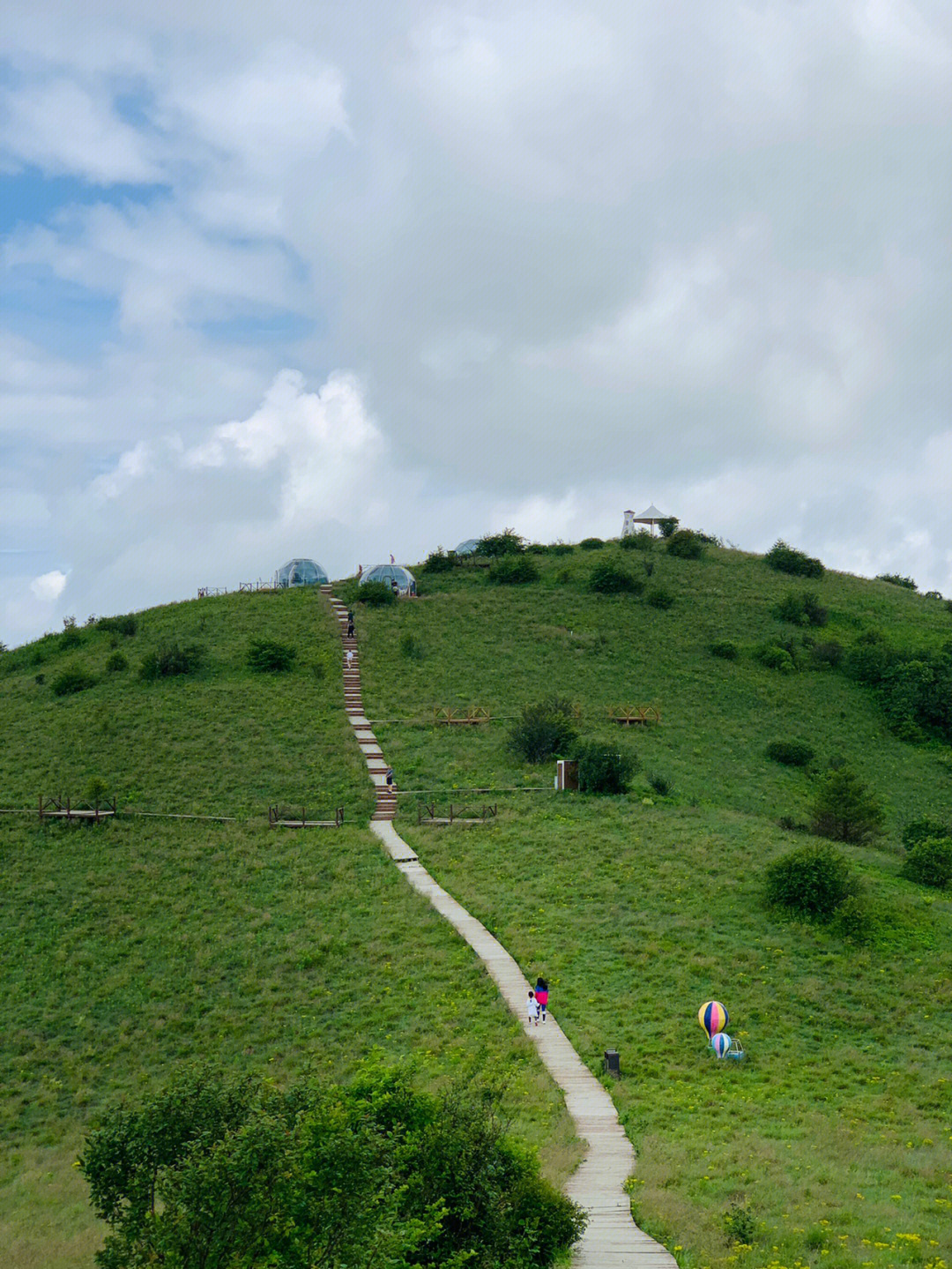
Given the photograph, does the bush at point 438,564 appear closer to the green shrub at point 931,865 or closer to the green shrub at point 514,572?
the green shrub at point 514,572

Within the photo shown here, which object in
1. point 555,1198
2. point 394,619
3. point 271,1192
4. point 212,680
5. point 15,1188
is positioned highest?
point 394,619

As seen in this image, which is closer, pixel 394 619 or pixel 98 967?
pixel 98 967

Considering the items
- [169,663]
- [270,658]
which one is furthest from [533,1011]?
[169,663]

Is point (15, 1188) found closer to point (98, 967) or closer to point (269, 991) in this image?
point (269, 991)

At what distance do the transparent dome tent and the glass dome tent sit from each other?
5395 millimetres

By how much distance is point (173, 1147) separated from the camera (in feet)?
35.0

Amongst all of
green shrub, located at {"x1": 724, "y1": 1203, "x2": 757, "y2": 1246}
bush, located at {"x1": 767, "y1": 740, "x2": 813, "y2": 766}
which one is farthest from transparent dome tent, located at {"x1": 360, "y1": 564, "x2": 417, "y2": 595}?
green shrub, located at {"x1": 724, "y1": 1203, "x2": 757, "y2": 1246}

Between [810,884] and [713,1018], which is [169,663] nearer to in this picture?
[810,884]

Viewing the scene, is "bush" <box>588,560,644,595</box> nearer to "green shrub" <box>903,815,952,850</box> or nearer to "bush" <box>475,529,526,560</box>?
"bush" <box>475,529,526,560</box>

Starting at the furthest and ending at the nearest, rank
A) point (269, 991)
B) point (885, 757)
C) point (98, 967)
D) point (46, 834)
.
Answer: point (885, 757), point (46, 834), point (98, 967), point (269, 991)

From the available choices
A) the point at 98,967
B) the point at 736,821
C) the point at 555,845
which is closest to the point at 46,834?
the point at 98,967

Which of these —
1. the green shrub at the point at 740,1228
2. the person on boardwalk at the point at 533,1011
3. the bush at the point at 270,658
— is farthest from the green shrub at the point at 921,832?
the bush at the point at 270,658

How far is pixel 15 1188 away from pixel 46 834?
68.9 ft

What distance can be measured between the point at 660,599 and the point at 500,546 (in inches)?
675
